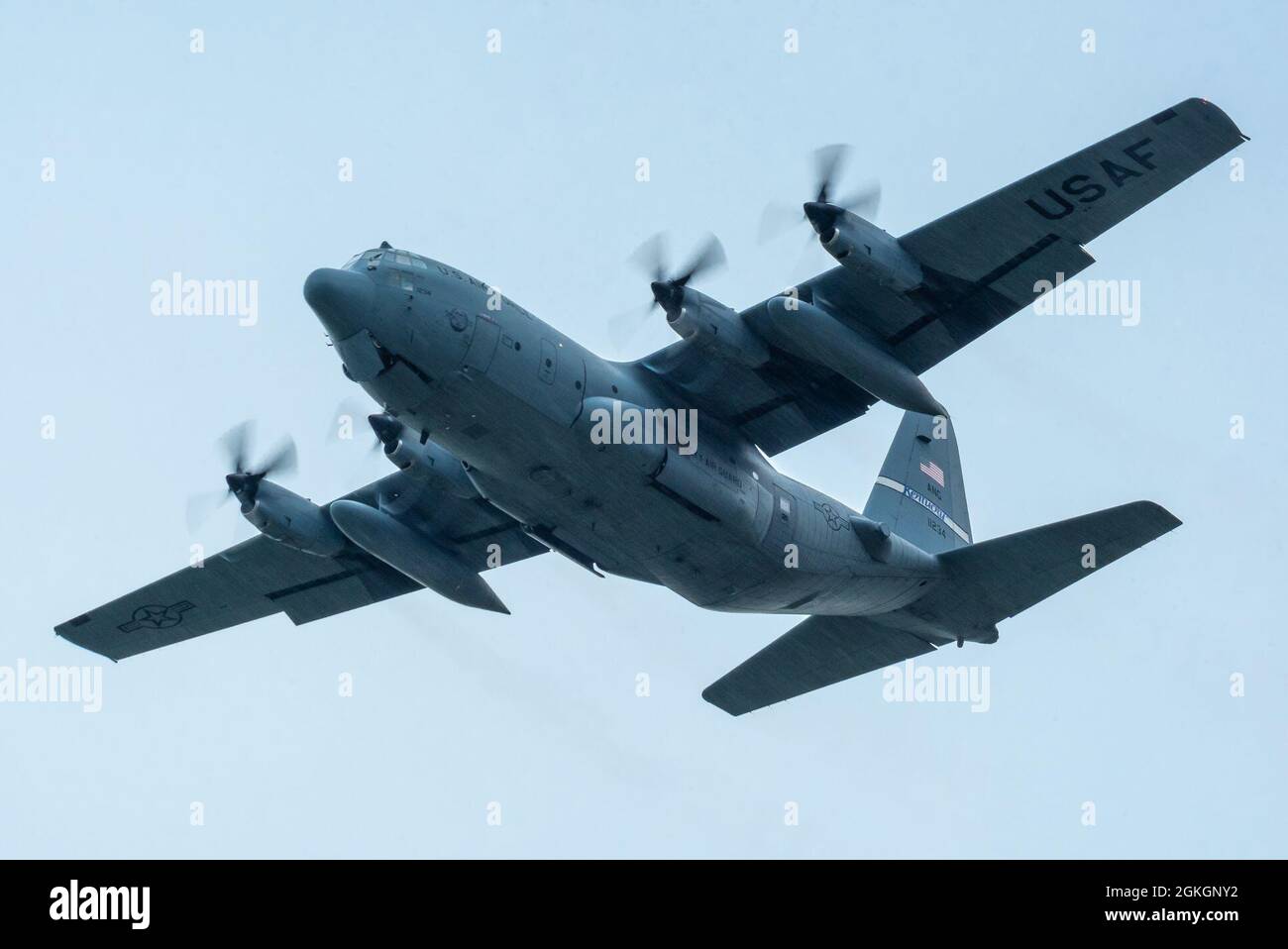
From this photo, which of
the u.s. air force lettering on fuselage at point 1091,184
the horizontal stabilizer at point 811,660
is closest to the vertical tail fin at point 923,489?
the horizontal stabilizer at point 811,660

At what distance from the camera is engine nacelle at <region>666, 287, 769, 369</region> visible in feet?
77.2

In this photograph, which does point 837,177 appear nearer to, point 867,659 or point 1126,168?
point 1126,168

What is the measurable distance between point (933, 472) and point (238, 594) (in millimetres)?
12962

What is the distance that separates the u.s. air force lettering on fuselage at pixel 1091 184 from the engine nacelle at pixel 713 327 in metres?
4.38

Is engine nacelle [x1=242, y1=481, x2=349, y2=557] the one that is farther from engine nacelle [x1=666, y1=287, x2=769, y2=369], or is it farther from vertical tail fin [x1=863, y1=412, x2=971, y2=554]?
vertical tail fin [x1=863, y1=412, x2=971, y2=554]

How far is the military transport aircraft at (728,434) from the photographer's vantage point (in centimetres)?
2241

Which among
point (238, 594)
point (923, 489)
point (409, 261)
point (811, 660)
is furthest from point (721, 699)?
point (409, 261)

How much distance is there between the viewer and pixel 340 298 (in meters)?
21.8

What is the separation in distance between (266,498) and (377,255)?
5.90 m

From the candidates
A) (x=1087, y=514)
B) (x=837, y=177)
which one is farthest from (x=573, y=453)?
(x=1087, y=514)

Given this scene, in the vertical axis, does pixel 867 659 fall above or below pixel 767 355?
below

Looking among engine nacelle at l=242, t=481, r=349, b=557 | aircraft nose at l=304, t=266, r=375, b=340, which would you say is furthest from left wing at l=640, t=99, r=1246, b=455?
engine nacelle at l=242, t=481, r=349, b=557

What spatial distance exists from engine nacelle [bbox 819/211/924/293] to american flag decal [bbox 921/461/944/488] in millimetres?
7826

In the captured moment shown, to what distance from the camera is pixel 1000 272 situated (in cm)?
2377
